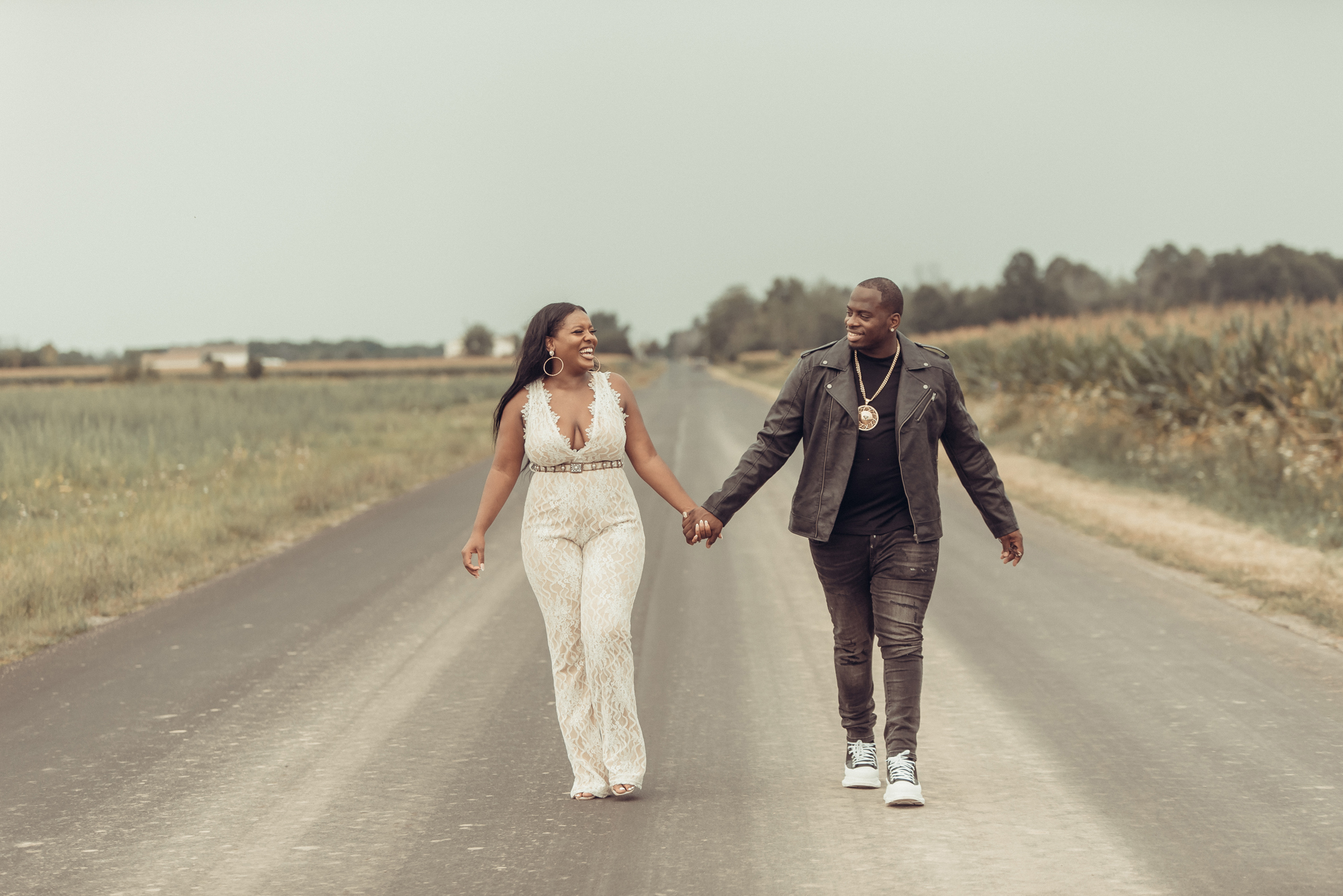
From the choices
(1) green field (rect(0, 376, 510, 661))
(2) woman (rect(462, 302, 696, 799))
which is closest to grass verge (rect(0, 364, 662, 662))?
(1) green field (rect(0, 376, 510, 661))

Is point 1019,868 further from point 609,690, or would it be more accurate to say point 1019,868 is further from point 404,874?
point 404,874

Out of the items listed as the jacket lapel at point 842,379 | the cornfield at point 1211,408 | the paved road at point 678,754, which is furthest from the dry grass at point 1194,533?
the jacket lapel at point 842,379

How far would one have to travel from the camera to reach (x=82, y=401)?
101 feet

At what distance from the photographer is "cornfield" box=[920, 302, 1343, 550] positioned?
548 inches

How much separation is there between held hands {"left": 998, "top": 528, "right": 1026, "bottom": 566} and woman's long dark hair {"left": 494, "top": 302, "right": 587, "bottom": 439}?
1909 mm

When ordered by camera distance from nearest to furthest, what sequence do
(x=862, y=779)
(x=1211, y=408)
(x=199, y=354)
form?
(x=862, y=779)
(x=1211, y=408)
(x=199, y=354)

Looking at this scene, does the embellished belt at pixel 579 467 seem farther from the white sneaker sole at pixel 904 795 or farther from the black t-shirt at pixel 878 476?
the white sneaker sole at pixel 904 795

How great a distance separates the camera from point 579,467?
187 inches

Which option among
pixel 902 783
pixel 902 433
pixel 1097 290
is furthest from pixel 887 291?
pixel 1097 290

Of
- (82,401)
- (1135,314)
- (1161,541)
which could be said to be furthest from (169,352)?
(1161,541)

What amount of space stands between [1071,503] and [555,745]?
1140cm

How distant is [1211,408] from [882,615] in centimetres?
1434

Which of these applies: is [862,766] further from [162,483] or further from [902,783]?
[162,483]

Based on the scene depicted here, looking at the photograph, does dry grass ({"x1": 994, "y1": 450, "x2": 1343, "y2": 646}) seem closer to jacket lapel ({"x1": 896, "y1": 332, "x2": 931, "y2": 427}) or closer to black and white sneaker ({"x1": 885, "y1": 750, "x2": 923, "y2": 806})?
black and white sneaker ({"x1": 885, "y1": 750, "x2": 923, "y2": 806})
